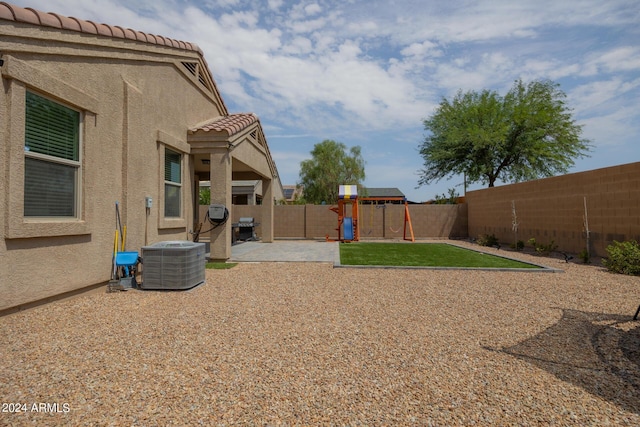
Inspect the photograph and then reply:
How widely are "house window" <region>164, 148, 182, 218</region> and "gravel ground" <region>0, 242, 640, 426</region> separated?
302 cm

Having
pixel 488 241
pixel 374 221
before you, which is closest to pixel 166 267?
pixel 488 241

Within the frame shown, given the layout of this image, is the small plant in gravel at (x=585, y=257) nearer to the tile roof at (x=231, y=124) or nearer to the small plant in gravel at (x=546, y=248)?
the small plant in gravel at (x=546, y=248)

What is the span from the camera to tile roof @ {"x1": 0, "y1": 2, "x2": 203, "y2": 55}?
15.0ft

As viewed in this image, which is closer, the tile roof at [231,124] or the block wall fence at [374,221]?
the tile roof at [231,124]

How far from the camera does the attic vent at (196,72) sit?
31.5 ft

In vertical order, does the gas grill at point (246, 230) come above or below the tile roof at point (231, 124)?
below

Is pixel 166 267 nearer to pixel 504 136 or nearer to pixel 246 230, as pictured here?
pixel 246 230

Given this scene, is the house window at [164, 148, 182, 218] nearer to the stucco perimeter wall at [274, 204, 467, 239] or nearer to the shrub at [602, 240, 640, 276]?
the stucco perimeter wall at [274, 204, 467, 239]

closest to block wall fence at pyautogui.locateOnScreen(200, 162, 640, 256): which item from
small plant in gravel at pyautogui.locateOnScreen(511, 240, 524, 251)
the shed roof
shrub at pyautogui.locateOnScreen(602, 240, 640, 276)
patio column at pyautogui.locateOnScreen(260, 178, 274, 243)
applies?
small plant in gravel at pyautogui.locateOnScreen(511, 240, 524, 251)

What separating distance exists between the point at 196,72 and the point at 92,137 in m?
4.95

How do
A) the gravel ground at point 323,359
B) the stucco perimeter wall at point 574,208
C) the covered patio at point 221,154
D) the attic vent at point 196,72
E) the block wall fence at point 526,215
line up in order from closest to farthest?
the gravel ground at point 323,359 < the attic vent at point 196,72 < the covered patio at point 221,154 < the stucco perimeter wall at point 574,208 < the block wall fence at point 526,215

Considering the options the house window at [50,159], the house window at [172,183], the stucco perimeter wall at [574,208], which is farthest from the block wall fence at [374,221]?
the house window at [50,159]

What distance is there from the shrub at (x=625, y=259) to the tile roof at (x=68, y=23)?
12.5 metres

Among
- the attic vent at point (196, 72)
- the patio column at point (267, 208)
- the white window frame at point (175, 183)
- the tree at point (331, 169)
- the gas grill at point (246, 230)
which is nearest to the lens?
the white window frame at point (175, 183)
